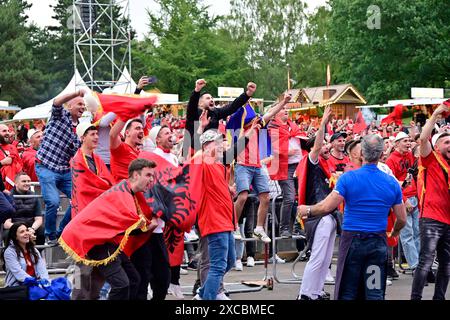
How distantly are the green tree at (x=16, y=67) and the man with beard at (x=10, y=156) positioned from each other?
184ft

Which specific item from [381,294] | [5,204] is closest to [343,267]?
[381,294]

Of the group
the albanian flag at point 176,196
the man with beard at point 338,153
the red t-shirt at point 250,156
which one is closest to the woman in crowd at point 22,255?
the albanian flag at point 176,196

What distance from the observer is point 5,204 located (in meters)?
9.77

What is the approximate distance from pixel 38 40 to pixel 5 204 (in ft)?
233

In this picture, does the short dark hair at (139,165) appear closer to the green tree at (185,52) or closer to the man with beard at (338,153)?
the man with beard at (338,153)

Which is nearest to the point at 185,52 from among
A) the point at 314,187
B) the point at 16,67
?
the point at 16,67

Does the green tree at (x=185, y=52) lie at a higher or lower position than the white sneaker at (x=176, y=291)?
higher

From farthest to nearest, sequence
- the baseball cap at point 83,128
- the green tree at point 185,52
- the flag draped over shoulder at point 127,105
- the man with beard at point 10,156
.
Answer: the green tree at point 185,52 → the man with beard at point 10,156 → the baseball cap at point 83,128 → the flag draped over shoulder at point 127,105

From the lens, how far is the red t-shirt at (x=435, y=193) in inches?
→ 366

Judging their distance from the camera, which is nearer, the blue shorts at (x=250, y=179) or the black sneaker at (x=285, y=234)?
the blue shorts at (x=250, y=179)

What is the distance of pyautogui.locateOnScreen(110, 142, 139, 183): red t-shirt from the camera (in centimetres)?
974

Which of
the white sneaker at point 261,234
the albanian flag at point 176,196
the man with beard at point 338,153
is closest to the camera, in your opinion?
the albanian flag at point 176,196

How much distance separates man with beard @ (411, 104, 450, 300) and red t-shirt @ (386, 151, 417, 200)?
2.77 meters
